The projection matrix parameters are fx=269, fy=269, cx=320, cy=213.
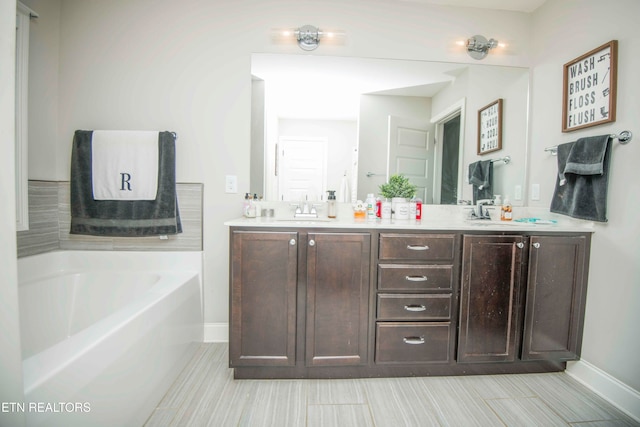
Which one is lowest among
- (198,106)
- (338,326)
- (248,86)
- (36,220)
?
(338,326)

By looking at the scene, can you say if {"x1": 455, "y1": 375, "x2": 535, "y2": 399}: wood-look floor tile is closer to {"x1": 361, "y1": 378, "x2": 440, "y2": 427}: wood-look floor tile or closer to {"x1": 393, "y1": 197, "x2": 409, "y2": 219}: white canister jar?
{"x1": 361, "y1": 378, "x2": 440, "y2": 427}: wood-look floor tile

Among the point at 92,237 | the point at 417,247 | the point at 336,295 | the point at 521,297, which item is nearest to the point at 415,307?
the point at 417,247

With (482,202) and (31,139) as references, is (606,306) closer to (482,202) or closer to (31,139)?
(482,202)

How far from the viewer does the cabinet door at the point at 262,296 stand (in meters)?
1.41

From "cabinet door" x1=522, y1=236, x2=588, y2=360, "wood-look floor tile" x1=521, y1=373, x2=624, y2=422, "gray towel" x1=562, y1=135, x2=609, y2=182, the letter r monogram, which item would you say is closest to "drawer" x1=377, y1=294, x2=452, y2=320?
"cabinet door" x1=522, y1=236, x2=588, y2=360

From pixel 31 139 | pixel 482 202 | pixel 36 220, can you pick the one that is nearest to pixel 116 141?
pixel 31 139

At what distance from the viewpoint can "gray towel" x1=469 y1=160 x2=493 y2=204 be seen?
197cm

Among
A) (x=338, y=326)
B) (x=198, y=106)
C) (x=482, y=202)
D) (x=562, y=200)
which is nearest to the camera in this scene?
(x=338, y=326)

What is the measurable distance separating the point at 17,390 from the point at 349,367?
50.8 inches

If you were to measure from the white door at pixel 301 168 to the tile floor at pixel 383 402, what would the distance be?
1150 millimetres

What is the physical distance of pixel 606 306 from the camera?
1.45 meters

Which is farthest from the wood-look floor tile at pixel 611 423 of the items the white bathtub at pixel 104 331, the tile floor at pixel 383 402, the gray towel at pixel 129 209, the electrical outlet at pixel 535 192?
the gray towel at pixel 129 209

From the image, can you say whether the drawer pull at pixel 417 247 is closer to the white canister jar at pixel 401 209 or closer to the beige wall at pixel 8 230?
the white canister jar at pixel 401 209

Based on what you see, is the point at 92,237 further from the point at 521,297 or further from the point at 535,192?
the point at 535,192
